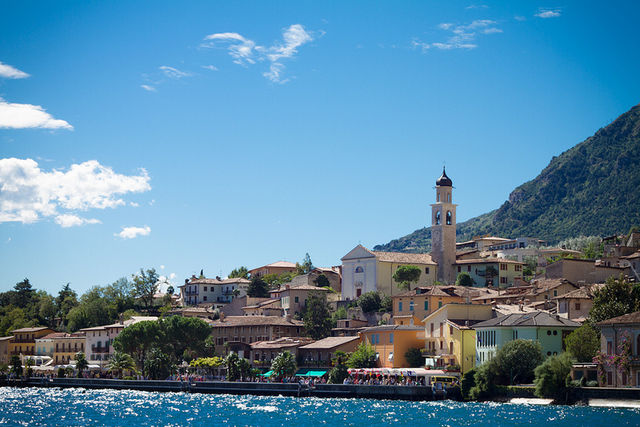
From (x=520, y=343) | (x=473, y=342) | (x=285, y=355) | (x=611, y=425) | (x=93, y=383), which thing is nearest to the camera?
(x=611, y=425)

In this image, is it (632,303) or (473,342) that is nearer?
(632,303)

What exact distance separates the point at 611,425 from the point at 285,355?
43.3m

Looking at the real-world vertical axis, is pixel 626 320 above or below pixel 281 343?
above

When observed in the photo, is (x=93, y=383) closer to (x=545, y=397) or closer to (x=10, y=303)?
(x=545, y=397)

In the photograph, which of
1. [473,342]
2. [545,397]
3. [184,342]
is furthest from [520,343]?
[184,342]

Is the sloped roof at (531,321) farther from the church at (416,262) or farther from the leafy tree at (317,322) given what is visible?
the church at (416,262)

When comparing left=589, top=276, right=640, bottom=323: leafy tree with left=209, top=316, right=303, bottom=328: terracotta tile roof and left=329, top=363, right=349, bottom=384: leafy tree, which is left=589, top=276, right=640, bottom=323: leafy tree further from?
left=209, top=316, right=303, bottom=328: terracotta tile roof

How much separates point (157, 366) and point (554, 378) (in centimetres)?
4484

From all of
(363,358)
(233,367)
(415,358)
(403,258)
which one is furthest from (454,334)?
(403,258)

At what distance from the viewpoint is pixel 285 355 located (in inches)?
3273

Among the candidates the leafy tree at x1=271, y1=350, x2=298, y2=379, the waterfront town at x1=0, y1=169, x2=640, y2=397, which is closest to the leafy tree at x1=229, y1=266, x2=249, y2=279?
the waterfront town at x1=0, y1=169, x2=640, y2=397

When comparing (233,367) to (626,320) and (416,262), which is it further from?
(626,320)

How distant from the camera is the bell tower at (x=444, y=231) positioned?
372 feet

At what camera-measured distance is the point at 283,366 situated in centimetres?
8200
